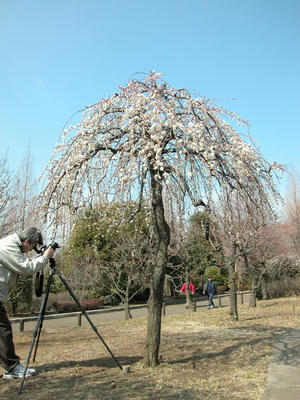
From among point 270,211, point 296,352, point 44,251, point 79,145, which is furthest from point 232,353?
point 79,145

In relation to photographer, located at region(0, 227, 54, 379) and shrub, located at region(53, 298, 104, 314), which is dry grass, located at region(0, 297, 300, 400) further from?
shrub, located at region(53, 298, 104, 314)

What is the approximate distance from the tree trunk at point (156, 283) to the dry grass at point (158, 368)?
0.24 m

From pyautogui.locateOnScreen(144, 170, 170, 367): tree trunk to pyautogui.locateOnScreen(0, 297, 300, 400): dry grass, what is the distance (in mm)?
244

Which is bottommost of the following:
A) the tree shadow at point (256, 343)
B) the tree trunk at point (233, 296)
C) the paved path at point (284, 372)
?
the paved path at point (284, 372)

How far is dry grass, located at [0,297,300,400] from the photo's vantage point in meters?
3.83

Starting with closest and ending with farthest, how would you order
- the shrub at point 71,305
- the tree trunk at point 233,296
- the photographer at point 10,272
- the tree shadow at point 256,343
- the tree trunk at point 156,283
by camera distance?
the photographer at point 10,272
the tree trunk at point 156,283
the tree shadow at point 256,343
the tree trunk at point 233,296
the shrub at point 71,305

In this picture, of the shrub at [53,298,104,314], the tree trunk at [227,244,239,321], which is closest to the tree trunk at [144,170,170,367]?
the tree trunk at [227,244,239,321]

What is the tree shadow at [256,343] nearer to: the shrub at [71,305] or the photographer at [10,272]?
the photographer at [10,272]

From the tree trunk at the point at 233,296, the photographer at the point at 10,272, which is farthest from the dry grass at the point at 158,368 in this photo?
the tree trunk at the point at 233,296

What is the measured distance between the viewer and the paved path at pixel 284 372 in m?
3.86

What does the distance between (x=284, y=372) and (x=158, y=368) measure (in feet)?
5.52

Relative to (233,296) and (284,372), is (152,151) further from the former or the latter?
(233,296)

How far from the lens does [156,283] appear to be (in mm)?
5117

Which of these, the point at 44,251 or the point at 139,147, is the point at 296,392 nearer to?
the point at 44,251
